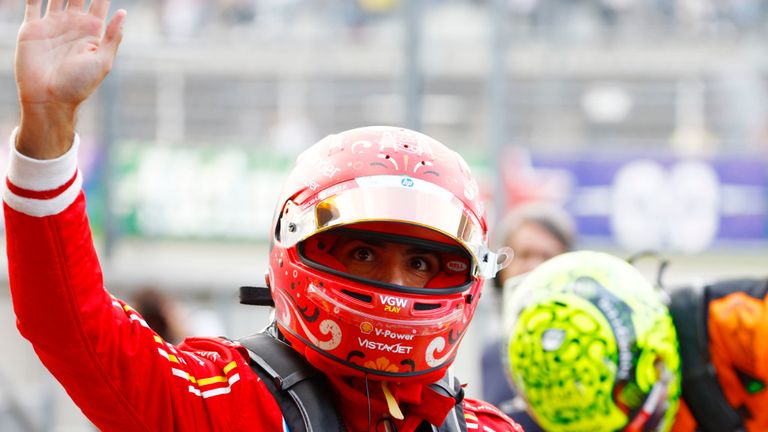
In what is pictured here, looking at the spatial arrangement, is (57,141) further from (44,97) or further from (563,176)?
(563,176)

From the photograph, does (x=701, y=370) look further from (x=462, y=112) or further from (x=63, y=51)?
(x=462, y=112)

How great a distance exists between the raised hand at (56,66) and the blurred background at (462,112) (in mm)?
9683

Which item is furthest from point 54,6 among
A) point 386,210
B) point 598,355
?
point 598,355

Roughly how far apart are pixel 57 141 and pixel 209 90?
14.3 meters

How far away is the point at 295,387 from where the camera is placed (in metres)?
2.31

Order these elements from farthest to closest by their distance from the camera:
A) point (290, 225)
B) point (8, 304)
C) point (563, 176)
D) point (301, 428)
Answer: point (563, 176) → point (8, 304) → point (290, 225) → point (301, 428)

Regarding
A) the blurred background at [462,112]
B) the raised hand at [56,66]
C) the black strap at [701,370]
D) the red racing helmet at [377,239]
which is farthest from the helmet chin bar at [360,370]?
the blurred background at [462,112]

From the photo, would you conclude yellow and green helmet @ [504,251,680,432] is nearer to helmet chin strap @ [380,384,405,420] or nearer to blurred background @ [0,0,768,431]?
helmet chin strap @ [380,384,405,420]

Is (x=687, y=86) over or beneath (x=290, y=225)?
beneath

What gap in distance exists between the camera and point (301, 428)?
2248 millimetres

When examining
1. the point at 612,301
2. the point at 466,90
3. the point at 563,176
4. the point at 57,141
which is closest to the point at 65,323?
the point at 57,141

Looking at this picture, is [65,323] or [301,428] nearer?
[65,323]

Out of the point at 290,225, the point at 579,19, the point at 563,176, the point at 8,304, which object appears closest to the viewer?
the point at 290,225

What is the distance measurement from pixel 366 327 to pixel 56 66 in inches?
31.4
